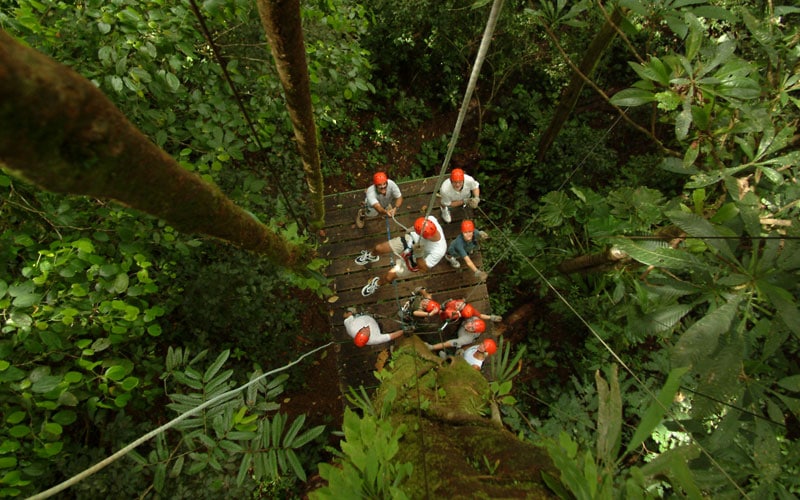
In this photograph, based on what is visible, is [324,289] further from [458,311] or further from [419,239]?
[458,311]

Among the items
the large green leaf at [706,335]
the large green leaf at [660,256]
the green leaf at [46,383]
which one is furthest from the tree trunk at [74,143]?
the large green leaf at [706,335]

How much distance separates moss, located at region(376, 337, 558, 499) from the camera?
1690mm

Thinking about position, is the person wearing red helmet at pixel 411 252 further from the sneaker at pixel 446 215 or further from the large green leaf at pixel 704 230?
the large green leaf at pixel 704 230

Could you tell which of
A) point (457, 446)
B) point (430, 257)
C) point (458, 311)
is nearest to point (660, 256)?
point (457, 446)

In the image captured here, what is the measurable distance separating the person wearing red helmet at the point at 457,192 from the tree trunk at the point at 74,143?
363cm

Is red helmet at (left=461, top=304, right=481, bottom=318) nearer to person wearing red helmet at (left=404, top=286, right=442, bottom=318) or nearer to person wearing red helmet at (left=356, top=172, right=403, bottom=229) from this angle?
person wearing red helmet at (left=404, top=286, right=442, bottom=318)

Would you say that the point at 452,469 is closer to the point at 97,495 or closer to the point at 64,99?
the point at 64,99

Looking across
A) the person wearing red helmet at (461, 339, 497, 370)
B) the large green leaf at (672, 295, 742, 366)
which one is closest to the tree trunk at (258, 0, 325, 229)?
the large green leaf at (672, 295, 742, 366)

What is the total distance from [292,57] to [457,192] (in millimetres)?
3233

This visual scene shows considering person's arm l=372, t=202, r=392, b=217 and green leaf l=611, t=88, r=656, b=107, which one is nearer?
green leaf l=611, t=88, r=656, b=107

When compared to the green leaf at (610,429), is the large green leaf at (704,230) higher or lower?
higher

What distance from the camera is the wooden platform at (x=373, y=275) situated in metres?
4.76

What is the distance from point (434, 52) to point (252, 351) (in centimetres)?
567

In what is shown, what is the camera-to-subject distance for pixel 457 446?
7.07 feet
